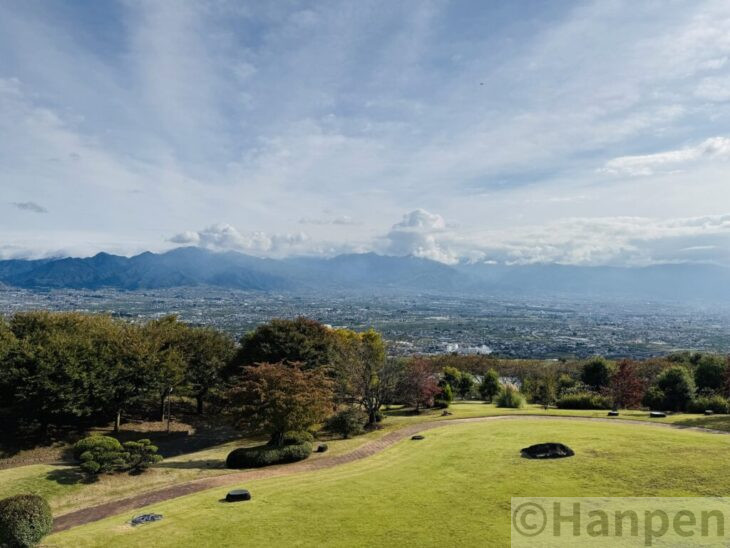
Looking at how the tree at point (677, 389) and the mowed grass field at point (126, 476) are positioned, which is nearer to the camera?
the mowed grass field at point (126, 476)

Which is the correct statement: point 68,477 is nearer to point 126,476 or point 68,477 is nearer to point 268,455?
point 126,476

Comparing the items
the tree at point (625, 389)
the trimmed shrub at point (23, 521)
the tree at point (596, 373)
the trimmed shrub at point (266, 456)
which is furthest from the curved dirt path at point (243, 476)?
the tree at point (596, 373)

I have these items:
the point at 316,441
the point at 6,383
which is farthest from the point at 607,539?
the point at 6,383

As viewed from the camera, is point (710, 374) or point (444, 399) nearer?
point (444, 399)

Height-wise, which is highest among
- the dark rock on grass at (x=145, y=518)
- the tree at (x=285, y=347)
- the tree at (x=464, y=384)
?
the tree at (x=285, y=347)

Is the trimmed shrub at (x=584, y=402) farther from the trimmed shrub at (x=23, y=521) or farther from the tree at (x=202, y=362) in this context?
the trimmed shrub at (x=23, y=521)

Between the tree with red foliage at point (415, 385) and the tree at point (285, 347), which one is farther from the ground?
the tree at point (285, 347)

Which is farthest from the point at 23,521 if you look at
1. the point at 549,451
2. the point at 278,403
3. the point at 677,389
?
the point at 677,389
